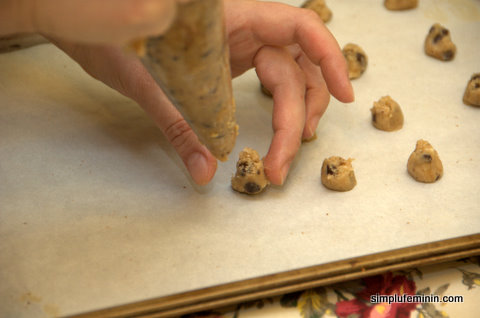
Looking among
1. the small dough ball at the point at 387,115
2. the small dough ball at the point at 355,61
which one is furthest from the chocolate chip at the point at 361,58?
the small dough ball at the point at 387,115

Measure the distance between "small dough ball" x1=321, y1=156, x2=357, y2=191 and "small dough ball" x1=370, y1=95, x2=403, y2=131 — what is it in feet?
0.67

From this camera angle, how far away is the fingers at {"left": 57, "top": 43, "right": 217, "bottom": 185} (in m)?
1.20

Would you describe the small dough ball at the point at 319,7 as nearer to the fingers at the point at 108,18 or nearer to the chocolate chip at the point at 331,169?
the chocolate chip at the point at 331,169

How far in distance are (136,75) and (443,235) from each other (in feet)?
2.49

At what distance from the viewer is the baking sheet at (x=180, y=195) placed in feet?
3.53

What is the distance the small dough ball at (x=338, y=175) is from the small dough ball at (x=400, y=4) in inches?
33.5

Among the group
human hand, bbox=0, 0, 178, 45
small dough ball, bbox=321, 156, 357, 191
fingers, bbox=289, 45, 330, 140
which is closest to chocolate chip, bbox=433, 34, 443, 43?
fingers, bbox=289, 45, 330, 140

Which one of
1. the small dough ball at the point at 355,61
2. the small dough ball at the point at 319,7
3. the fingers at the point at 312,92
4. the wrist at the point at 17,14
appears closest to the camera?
the wrist at the point at 17,14

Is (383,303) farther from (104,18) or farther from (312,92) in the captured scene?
(104,18)

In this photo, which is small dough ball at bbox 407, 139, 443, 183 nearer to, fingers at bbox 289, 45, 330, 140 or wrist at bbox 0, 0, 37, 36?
fingers at bbox 289, 45, 330, 140

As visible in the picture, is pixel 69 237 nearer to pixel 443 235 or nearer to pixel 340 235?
pixel 340 235

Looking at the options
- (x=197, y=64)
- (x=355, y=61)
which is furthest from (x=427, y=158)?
(x=197, y=64)

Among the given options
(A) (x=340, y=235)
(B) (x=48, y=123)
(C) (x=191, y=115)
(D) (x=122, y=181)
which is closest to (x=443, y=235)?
(A) (x=340, y=235)

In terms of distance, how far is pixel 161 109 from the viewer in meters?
1.20
